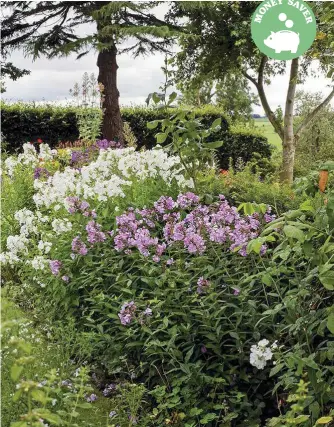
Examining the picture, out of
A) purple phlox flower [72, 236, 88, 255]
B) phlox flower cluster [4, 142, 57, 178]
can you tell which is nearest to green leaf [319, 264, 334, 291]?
purple phlox flower [72, 236, 88, 255]

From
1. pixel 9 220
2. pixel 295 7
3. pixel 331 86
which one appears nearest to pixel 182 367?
pixel 9 220

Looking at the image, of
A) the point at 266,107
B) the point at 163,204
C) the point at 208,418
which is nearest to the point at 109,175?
the point at 163,204

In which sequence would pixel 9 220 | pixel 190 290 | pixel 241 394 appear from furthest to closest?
pixel 9 220 → pixel 190 290 → pixel 241 394

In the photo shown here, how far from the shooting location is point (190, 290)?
10.1 ft

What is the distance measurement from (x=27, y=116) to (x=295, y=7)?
8.63 meters

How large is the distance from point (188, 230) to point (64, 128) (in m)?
12.8

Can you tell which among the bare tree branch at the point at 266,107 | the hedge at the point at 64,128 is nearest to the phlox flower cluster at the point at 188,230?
the bare tree branch at the point at 266,107

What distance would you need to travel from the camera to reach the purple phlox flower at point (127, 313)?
2.99 metres

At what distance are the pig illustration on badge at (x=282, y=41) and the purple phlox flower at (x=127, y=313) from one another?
19.8 feet

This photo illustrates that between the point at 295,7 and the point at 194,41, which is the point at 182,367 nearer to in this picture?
the point at 295,7

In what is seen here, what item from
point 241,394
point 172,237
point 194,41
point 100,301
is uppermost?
point 194,41

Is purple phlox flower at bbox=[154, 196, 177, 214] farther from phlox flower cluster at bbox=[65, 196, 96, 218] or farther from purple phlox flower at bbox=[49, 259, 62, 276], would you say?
purple phlox flower at bbox=[49, 259, 62, 276]

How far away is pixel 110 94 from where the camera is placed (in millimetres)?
14602

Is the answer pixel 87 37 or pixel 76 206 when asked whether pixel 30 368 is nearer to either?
pixel 76 206
